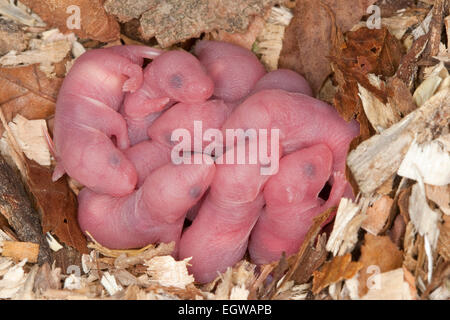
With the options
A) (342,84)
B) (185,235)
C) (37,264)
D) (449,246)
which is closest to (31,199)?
(37,264)

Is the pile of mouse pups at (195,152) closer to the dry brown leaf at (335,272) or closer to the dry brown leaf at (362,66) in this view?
the dry brown leaf at (362,66)

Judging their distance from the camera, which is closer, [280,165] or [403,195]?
[403,195]

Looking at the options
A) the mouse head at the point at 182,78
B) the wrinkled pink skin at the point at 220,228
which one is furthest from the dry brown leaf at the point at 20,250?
the mouse head at the point at 182,78

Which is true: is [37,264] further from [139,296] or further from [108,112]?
[108,112]

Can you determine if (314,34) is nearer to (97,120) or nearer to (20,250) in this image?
(97,120)

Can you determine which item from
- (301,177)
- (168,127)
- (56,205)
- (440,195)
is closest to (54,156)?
(56,205)

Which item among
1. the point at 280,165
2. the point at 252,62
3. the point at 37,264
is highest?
the point at 252,62

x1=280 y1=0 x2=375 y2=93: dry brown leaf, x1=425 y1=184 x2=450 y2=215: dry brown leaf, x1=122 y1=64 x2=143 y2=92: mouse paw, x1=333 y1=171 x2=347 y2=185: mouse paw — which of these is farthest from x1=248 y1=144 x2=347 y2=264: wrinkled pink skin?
x1=122 y1=64 x2=143 y2=92: mouse paw
